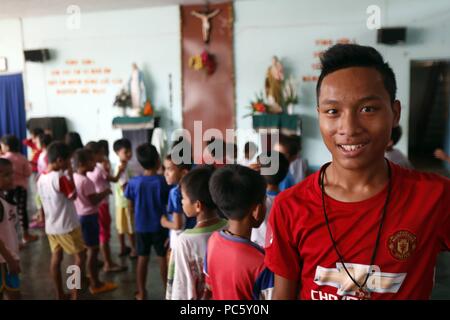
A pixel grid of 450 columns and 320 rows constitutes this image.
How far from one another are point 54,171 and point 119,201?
0.79 meters

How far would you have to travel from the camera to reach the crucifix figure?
599cm

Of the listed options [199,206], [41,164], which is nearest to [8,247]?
[199,206]

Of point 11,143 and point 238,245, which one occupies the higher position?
point 11,143

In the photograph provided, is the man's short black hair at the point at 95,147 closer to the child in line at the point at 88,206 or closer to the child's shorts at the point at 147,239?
the child in line at the point at 88,206

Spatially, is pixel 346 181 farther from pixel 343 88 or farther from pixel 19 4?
pixel 19 4

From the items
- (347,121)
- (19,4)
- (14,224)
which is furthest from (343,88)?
(19,4)

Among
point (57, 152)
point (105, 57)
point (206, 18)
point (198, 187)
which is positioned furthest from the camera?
point (105, 57)

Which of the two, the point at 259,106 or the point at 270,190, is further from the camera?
the point at 259,106

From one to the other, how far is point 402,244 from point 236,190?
1.90 feet

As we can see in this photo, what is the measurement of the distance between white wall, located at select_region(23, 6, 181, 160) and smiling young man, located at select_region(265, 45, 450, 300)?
5.62 metres

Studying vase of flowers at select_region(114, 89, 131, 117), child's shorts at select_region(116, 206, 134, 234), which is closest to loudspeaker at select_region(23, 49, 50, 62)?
vase of flowers at select_region(114, 89, 131, 117)

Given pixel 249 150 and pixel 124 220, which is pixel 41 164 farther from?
pixel 249 150

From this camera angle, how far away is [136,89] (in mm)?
6332

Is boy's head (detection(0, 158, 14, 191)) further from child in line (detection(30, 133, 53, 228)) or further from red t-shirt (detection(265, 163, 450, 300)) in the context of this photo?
red t-shirt (detection(265, 163, 450, 300))
